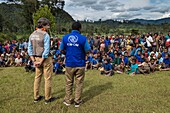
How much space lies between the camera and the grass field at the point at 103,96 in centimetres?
498

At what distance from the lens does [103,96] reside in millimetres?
5977

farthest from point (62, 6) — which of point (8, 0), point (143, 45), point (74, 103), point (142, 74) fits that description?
point (74, 103)

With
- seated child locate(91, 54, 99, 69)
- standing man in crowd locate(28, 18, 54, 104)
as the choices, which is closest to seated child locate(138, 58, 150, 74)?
seated child locate(91, 54, 99, 69)

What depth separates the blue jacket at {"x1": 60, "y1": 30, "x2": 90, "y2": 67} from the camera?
490 centimetres

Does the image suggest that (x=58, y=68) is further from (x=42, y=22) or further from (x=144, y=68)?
(x=42, y=22)

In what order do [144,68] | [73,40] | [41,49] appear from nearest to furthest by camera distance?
1. [73,40]
2. [41,49]
3. [144,68]

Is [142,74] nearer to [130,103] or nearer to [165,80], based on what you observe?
[165,80]

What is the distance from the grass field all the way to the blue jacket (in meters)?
1.19

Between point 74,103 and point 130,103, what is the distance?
1536 millimetres

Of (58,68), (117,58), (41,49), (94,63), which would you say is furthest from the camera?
(94,63)

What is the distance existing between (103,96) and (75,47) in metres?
1.96

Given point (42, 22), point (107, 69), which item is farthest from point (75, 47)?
point (107, 69)

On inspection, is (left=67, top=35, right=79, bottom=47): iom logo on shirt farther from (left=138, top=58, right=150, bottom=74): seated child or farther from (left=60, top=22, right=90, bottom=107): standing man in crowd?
(left=138, top=58, right=150, bottom=74): seated child

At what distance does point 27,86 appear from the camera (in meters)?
7.16
